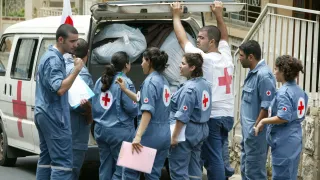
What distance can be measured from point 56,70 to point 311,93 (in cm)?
319

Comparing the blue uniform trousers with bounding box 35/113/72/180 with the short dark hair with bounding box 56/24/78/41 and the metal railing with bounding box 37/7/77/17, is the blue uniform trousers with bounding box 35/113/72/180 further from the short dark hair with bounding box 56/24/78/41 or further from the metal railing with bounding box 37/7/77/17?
the metal railing with bounding box 37/7/77/17

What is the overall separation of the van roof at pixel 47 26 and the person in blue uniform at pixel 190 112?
1.93 meters

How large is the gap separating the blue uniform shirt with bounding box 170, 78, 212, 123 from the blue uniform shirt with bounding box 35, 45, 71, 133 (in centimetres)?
116

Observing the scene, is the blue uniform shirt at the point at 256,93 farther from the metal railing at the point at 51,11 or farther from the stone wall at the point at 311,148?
the metal railing at the point at 51,11

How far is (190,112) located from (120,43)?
2237mm

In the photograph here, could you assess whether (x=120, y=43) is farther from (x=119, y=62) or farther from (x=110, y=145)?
(x=110, y=145)

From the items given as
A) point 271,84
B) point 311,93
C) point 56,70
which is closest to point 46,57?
point 56,70

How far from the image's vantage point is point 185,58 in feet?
30.3

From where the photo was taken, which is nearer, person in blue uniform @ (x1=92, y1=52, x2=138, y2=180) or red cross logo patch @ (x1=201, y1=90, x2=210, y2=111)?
red cross logo patch @ (x1=201, y1=90, x2=210, y2=111)

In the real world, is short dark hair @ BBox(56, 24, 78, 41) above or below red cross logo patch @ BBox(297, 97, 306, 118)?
above

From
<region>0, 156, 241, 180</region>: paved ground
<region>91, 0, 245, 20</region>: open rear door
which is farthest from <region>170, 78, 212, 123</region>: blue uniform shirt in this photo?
<region>0, 156, 241, 180</region>: paved ground

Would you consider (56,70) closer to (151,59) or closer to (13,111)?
(151,59)

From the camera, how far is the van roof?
35.8 ft

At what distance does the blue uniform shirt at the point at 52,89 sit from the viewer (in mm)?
9266
